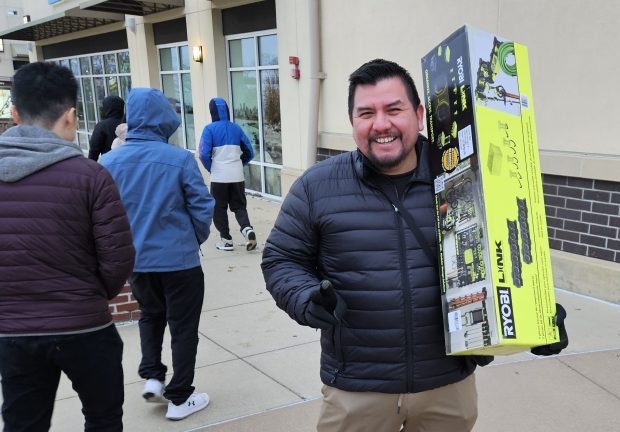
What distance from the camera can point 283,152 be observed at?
30.7 feet

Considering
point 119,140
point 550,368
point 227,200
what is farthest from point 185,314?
point 227,200

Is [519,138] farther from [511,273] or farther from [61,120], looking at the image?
[61,120]

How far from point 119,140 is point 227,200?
1.58 m

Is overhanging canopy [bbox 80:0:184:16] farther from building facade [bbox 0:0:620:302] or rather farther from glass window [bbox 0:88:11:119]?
glass window [bbox 0:88:11:119]

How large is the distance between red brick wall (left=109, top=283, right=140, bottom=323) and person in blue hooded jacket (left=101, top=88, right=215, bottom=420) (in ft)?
5.10

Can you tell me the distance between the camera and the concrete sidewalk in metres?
3.25

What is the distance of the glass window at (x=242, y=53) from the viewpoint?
10.3m

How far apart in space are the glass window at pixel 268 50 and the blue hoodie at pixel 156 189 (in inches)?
265

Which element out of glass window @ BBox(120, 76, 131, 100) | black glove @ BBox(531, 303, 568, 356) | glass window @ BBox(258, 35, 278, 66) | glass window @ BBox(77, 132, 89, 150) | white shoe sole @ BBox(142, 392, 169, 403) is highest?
glass window @ BBox(258, 35, 278, 66)

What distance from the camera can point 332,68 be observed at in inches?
317

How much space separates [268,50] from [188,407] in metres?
7.58

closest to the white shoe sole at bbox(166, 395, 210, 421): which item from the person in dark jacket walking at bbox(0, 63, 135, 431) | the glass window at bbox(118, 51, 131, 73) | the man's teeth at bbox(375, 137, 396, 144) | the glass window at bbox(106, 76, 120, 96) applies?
the person in dark jacket walking at bbox(0, 63, 135, 431)

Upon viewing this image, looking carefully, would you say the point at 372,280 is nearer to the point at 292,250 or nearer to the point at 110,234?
the point at 292,250

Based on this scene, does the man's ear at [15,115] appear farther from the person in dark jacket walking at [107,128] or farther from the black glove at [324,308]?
the person in dark jacket walking at [107,128]
